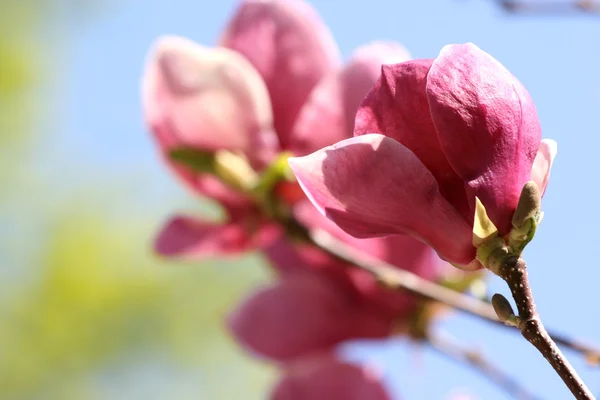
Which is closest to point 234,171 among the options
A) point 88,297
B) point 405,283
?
point 405,283

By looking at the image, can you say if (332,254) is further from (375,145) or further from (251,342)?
(375,145)

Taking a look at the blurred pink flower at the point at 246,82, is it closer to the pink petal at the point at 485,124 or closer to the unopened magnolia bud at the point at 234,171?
the unopened magnolia bud at the point at 234,171

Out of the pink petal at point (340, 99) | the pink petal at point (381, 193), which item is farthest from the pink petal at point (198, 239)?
the pink petal at point (381, 193)

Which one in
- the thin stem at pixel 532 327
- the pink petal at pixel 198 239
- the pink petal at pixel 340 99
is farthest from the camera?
the pink petal at pixel 198 239

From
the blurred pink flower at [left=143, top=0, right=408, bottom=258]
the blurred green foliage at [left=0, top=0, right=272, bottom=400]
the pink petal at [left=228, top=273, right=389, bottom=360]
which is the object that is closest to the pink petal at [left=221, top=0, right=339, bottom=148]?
the blurred pink flower at [left=143, top=0, right=408, bottom=258]

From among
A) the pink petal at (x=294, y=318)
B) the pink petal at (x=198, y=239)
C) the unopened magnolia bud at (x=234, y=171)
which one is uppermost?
the unopened magnolia bud at (x=234, y=171)

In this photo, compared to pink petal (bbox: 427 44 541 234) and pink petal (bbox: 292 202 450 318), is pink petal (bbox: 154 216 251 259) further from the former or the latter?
pink petal (bbox: 427 44 541 234)

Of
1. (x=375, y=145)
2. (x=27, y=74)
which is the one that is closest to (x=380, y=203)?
(x=375, y=145)
